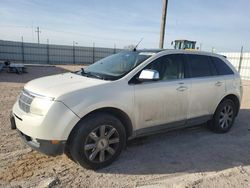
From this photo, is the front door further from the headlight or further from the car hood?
the headlight

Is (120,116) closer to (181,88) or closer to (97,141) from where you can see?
(97,141)

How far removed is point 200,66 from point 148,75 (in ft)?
5.28

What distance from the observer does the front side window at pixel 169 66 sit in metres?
3.88

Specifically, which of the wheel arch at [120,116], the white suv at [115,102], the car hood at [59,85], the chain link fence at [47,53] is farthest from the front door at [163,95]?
the chain link fence at [47,53]

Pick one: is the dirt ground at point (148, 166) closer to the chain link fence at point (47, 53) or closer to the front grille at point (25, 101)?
the front grille at point (25, 101)

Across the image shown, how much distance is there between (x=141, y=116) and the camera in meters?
3.60

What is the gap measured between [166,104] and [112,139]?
112cm

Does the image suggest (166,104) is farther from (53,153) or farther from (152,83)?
(53,153)

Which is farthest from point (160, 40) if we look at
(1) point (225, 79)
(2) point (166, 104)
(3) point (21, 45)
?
(3) point (21, 45)

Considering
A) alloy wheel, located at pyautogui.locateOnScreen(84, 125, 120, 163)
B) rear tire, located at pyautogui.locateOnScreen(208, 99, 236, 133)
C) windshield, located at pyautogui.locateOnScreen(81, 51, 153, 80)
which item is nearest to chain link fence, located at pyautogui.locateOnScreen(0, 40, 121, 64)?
windshield, located at pyautogui.locateOnScreen(81, 51, 153, 80)

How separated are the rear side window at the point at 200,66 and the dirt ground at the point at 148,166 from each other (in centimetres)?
133

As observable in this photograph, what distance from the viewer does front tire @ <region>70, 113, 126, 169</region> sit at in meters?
3.05

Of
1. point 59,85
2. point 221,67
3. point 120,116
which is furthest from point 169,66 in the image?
point 59,85

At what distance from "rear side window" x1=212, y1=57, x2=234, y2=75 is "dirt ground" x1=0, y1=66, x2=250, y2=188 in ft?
4.76
